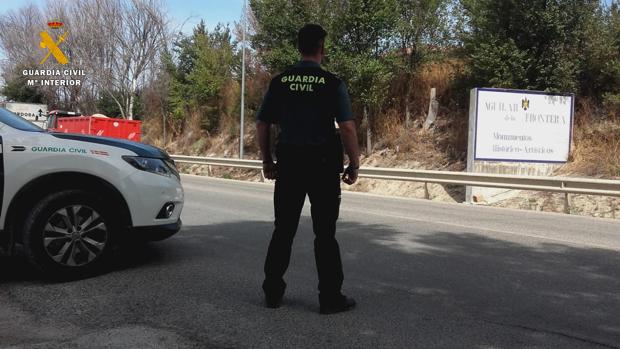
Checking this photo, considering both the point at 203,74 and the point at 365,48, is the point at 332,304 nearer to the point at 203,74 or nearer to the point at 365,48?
the point at 365,48

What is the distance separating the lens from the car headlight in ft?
16.6

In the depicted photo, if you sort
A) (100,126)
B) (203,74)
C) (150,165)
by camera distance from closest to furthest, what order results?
(150,165) < (100,126) < (203,74)

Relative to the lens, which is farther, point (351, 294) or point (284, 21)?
point (284, 21)

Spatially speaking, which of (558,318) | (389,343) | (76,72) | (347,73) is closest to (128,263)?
(389,343)

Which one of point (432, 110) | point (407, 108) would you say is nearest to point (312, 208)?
point (432, 110)

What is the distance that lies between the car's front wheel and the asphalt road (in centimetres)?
16

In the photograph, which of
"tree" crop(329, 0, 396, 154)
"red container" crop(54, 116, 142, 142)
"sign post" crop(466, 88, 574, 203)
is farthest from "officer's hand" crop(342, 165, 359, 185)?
"red container" crop(54, 116, 142, 142)

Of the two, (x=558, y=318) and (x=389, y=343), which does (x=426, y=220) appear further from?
(x=389, y=343)

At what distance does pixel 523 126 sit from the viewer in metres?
16.2

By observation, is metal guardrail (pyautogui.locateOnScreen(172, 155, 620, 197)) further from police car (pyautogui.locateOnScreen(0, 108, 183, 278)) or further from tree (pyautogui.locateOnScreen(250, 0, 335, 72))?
police car (pyautogui.locateOnScreen(0, 108, 183, 278))

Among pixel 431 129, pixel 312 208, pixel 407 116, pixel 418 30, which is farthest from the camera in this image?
pixel 407 116

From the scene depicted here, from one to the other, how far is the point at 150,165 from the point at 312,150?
76.4 inches

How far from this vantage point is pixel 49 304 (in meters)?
4.25

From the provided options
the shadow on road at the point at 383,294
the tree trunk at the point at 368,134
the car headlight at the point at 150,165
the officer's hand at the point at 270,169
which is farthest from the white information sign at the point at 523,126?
the officer's hand at the point at 270,169
